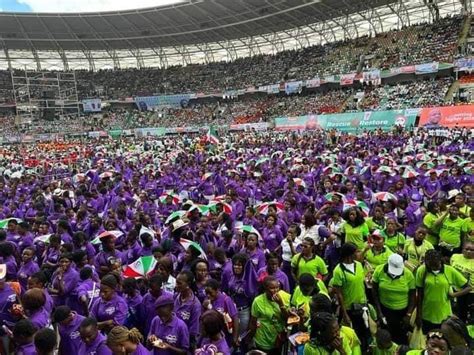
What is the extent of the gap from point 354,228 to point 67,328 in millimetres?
4242

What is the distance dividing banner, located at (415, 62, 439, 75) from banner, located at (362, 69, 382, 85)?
9.72 ft

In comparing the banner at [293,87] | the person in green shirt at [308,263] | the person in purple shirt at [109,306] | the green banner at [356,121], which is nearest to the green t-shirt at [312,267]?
the person in green shirt at [308,263]

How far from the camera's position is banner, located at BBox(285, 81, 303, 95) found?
4578 centimetres

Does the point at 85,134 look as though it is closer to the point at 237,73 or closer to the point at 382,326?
the point at 237,73

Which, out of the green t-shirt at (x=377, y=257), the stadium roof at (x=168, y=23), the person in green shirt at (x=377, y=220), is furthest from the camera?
the stadium roof at (x=168, y=23)

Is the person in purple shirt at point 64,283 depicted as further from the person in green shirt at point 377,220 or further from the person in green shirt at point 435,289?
the person in green shirt at point 377,220

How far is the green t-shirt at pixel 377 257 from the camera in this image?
19.1ft

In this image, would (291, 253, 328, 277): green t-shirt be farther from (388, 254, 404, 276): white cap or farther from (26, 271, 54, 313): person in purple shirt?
(26, 271, 54, 313): person in purple shirt

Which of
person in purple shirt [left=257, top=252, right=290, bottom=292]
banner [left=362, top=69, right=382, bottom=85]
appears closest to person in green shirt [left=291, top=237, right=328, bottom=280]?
person in purple shirt [left=257, top=252, right=290, bottom=292]

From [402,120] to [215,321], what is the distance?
28920 millimetres

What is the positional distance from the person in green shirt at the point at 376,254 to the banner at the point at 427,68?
111ft

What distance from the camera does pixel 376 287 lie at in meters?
5.29

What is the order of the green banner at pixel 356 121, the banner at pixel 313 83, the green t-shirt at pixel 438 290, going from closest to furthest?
the green t-shirt at pixel 438 290 → the green banner at pixel 356 121 → the banner at pixel 313 83

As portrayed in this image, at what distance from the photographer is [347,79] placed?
4184 centimetres
